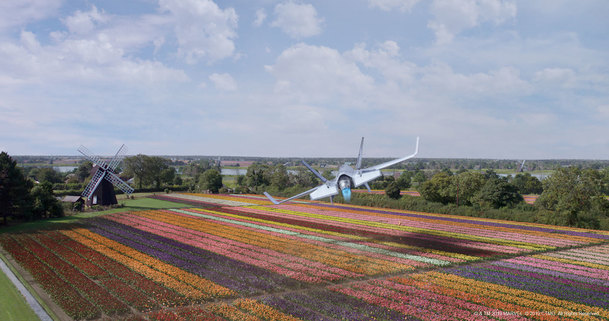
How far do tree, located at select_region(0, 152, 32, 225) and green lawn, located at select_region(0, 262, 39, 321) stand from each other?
1045 inches

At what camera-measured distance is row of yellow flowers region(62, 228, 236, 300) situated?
20.1 m

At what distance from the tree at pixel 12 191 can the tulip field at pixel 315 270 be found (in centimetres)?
726

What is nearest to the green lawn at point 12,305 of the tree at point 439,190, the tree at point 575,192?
the tree at point 575,192

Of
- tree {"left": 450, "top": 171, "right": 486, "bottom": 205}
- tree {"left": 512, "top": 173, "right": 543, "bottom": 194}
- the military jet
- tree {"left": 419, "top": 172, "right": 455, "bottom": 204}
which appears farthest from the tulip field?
tree {"left": 512, "top": 173, "right": 543, "bottom": 194}

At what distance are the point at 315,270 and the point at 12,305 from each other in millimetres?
16891

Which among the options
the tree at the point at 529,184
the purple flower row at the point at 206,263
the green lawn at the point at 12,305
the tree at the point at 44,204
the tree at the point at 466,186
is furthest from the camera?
the tree at the point at 529,184

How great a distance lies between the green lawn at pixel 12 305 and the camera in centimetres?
1714

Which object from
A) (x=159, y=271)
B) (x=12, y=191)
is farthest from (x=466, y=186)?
(x=12, y=191)

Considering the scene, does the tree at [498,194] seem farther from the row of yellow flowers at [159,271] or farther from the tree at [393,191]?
the row of yellow flowers at [159,271]

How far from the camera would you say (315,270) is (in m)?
24.2

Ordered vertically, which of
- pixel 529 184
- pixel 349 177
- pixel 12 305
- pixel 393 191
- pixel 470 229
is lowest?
pixel 12 305

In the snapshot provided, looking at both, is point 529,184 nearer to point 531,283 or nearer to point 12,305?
point 531,283

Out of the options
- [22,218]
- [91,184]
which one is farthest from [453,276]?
[91,184]

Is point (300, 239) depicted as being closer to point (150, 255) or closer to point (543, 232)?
point (150, 255)
